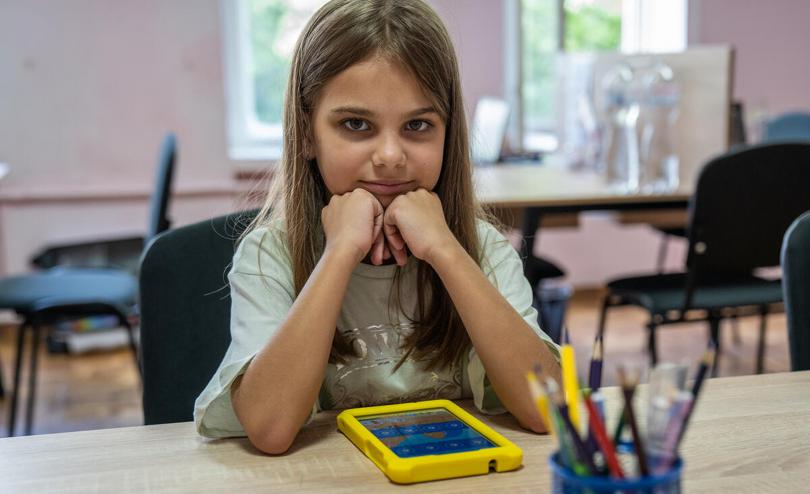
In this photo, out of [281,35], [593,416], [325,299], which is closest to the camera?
[593,416]

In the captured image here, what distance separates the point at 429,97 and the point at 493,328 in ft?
0.93

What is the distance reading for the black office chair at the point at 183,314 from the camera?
1153 mm

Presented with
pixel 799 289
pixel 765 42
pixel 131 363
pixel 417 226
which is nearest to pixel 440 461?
pixel 417 226

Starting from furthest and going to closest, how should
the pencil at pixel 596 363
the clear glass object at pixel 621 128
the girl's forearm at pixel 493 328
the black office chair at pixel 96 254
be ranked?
the black office chair at pixel 96 254 → the clear glass object at pixel 621 128 → the girl's forearm at pixel 493 328 → the pencil at pixel 596 363

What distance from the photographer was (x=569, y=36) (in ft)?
15.2

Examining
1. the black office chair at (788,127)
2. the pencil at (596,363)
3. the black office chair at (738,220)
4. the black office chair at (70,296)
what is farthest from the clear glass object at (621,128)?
the pencil at (596,363)

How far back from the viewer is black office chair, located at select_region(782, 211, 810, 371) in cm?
123

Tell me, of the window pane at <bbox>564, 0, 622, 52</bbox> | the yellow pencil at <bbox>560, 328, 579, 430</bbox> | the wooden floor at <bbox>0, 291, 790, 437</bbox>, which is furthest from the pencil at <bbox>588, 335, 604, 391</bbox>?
the window pane at <bbox>564, 0, 622, 52</bbox>

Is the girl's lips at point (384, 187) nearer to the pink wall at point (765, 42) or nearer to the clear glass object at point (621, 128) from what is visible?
the clear glass object at point (621, 128)

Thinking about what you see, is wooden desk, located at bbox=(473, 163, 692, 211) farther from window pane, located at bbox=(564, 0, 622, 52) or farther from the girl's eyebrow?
window pane, located at bbox=(564, 0, 622, 52)

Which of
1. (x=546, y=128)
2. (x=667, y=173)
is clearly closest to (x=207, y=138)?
(x=546, y=128)

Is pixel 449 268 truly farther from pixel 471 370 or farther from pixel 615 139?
pixel 615 139

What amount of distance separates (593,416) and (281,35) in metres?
4.03

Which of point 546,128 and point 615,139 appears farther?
point 546,128
